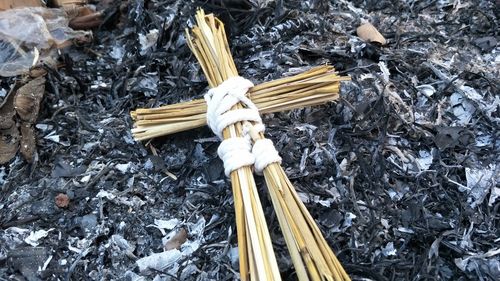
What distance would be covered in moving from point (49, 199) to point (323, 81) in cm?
62

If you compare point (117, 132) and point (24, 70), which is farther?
point (24, 70)

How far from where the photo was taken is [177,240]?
1.19 m

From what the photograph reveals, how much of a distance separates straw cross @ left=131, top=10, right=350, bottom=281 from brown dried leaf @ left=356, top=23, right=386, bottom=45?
0.33 meters

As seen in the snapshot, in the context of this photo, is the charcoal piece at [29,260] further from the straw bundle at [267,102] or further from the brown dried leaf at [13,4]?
the brown dried leaf at [13,4]

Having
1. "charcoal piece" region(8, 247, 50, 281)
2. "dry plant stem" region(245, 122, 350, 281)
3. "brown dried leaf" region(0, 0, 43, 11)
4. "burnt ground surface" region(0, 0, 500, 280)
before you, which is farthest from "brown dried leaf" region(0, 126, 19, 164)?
"dry plant stem" region(245, 122, 350, 281)

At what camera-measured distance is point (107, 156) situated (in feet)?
4.49

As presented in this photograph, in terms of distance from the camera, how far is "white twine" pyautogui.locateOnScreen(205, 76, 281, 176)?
1139 mm

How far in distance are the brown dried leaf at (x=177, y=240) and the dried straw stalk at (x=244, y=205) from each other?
15cm

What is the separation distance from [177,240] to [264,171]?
22cm

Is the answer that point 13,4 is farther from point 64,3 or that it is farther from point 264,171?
point 264,171

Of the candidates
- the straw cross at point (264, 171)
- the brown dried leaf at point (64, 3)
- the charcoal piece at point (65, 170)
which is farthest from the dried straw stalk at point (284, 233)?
the brown dried leaf at point (64, 3)

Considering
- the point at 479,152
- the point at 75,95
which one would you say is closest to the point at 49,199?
the point at 75,95

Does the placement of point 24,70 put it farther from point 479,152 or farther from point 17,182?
point 479,152

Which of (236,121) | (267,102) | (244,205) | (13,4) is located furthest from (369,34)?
(13,4)
